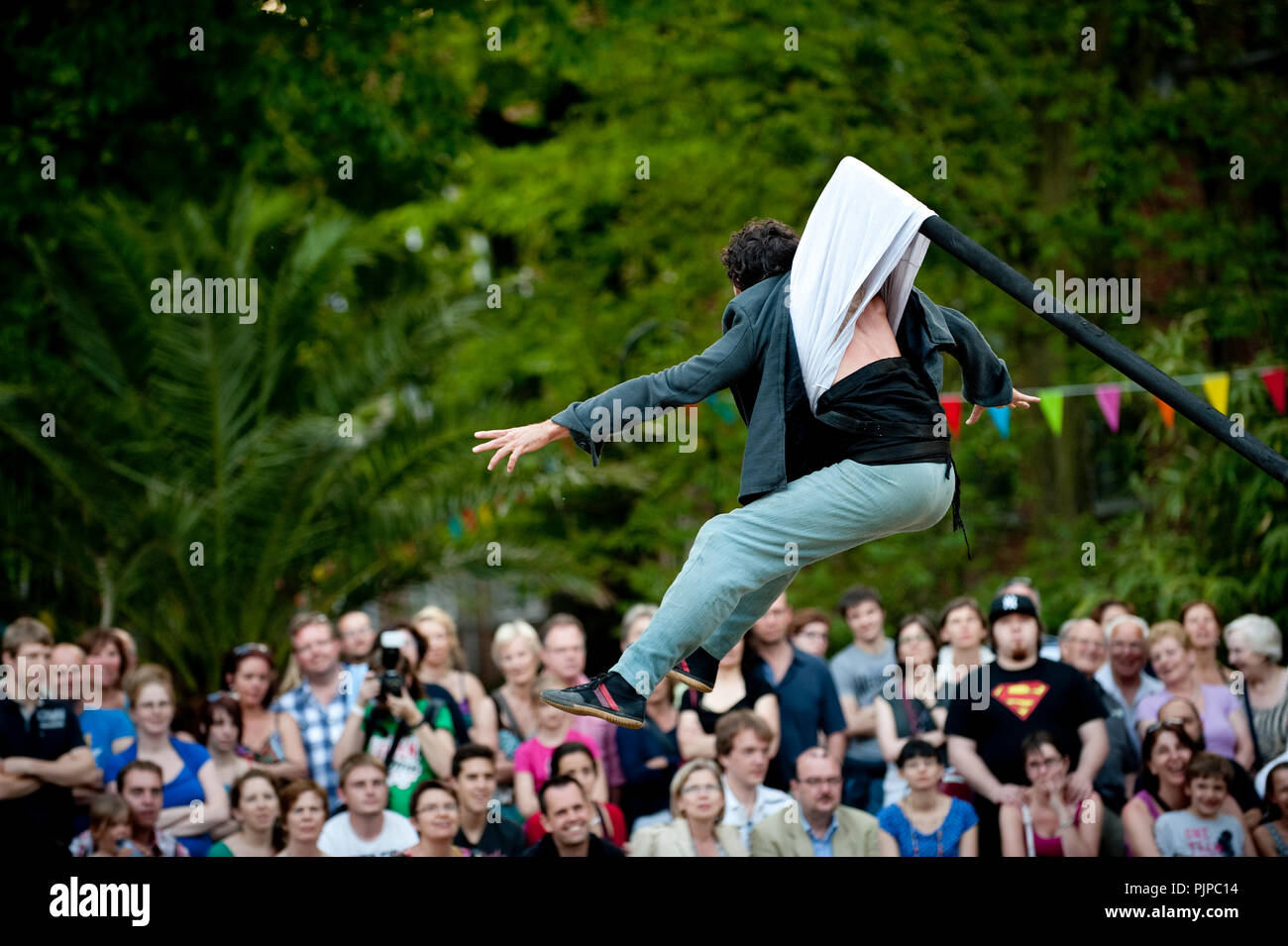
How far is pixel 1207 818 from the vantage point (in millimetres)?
5855

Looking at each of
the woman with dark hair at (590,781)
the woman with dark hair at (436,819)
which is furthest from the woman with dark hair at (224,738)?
the woman with dark hair at (590,781)

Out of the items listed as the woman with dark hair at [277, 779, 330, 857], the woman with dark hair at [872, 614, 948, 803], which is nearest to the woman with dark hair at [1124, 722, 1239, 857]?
the woman with dark hair at [872, 614, 948, 803]

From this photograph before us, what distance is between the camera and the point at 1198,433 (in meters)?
10.6

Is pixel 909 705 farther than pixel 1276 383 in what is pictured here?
No

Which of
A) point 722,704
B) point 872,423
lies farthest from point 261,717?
point 872,423

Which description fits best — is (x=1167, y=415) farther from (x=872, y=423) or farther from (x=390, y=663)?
(x=872, y=423)

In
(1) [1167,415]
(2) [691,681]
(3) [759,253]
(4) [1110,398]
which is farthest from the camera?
(4) [1110,398]

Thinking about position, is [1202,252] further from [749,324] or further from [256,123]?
[749,324]

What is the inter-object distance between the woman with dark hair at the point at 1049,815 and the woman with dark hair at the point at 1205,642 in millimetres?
1350

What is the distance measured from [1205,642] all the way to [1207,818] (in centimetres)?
142

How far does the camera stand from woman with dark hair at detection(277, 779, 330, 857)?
588 centimetres

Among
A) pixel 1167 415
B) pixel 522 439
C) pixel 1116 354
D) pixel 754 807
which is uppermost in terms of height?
pixel 1167 415

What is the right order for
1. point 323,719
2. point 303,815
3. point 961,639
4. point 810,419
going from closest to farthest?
Answer: point 810,419 → point 303,815 → point 323,719 → point 961,639

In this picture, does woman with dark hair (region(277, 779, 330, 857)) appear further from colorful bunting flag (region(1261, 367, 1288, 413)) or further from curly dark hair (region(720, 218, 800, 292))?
colorful bunting flag (region(1261, 367, 1288, 413))
